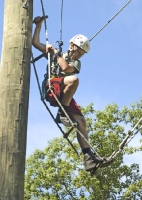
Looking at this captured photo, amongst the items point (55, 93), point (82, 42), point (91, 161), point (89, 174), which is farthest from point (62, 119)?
point (89, 174)

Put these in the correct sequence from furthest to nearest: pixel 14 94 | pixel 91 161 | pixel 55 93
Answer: pixel 55 93 < pixel 91 161 < pixel 14 94

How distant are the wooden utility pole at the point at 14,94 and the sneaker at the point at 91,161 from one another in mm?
1418

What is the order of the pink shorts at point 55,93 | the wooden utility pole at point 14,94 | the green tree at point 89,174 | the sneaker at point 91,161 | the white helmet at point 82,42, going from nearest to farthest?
the wooden utility pole at point 14,94
the sneaker at point 91,161
the pink shorts at point 55,93
the white helmet at point 82,42
the green tree at point 89,174

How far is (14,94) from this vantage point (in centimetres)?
327

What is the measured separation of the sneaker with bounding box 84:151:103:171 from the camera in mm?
4414

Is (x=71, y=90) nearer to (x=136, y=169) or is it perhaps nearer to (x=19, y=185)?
(x=19, y=185)

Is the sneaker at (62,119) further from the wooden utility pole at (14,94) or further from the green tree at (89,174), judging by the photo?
the green tree at (89,174)

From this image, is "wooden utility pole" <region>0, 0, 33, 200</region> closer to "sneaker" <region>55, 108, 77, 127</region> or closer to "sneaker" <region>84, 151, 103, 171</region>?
"sneaker" <region>55, 108, 77, 127</region>

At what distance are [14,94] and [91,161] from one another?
1.54 metres

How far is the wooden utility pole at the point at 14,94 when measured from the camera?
2975mm

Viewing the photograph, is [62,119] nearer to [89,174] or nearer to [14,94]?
[14,94]

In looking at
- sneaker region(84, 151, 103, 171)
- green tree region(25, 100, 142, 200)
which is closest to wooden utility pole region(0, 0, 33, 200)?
sneaker region(84, 151, 103, 171)

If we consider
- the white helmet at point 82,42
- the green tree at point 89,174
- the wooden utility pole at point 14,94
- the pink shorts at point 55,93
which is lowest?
the wooden utility pole at point 14,94

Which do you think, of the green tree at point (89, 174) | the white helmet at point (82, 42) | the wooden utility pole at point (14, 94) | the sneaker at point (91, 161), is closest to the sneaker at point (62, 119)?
the sneaker at point (91, 161)
